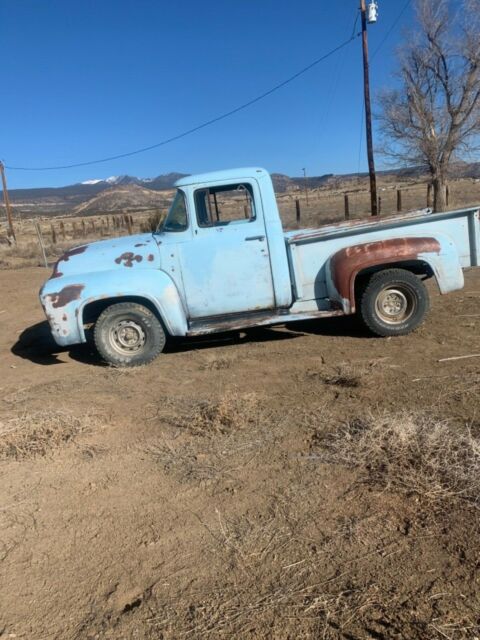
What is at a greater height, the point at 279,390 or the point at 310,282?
the point at 310,282

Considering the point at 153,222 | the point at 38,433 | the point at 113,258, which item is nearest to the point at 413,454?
the point at 38,433

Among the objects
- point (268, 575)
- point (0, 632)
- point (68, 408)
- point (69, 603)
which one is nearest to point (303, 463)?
point (268, 575)

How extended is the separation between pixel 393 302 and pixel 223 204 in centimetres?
241

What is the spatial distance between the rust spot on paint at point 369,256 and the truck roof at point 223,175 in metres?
1.41

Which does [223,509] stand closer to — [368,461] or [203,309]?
[368,461]

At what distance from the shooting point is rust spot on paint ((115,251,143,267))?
227 inches

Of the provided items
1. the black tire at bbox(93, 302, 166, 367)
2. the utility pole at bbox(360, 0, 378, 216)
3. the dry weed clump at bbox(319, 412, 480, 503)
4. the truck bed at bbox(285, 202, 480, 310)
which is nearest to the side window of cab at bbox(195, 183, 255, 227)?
the truck bed at bbox(285, 202, 480, 310)

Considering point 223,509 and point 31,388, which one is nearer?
point 223,509

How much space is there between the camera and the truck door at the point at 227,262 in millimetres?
5773

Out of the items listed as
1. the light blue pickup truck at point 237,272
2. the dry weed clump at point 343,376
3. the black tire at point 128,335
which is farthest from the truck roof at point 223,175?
the dry weed clump at point 343,376

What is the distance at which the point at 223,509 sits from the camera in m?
2.95

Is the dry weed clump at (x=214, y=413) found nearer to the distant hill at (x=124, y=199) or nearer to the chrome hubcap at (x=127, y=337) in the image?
the chrome hubcap at (x=127, y=337)

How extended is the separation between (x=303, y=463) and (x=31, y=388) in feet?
11.7

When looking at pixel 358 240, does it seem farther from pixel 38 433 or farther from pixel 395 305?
pixel 38 433
